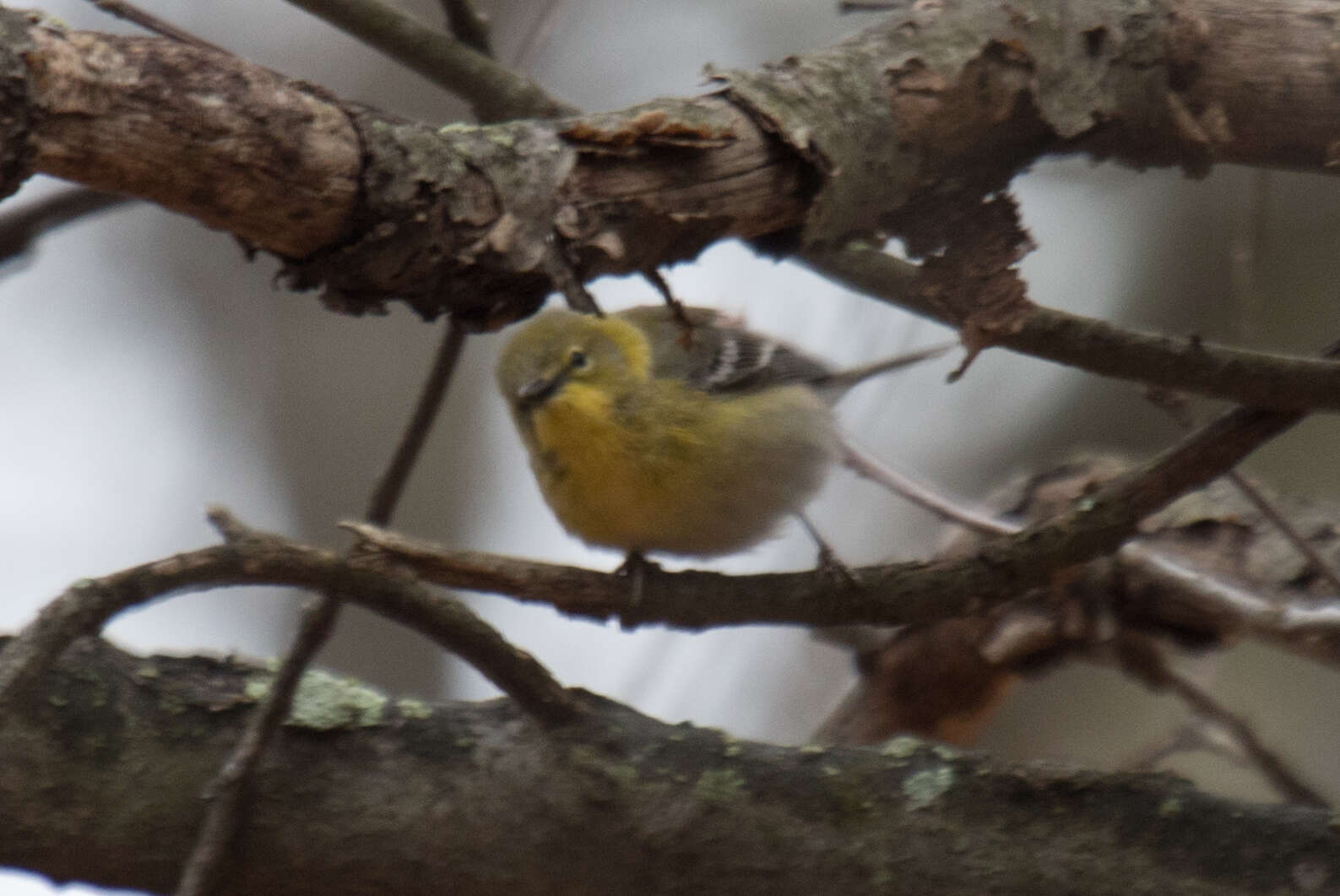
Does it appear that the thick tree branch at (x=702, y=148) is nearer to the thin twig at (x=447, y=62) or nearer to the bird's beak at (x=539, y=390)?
the thin twig at (x=447, y=62)

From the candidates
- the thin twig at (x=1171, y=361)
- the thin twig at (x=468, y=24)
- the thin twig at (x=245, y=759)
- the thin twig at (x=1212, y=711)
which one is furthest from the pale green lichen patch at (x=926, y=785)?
the thin twig at (x=468, y=24)

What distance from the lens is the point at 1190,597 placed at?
3096 millimetres

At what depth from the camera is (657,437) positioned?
3221mm

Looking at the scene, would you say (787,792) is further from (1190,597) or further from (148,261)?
(148,261)

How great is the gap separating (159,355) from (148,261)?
48cm

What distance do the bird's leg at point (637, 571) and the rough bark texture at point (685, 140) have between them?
0.62 meters

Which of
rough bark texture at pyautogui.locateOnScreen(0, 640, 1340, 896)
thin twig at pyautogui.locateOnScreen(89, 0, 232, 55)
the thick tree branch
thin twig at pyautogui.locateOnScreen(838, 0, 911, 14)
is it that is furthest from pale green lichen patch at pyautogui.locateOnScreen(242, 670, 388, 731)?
thin twig at pyautogui.locateOnScreen(838, 0, 911, 14)

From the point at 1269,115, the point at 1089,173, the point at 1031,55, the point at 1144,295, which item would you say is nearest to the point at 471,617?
the point at 1031,55

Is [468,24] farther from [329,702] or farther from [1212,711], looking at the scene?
[1212,711]

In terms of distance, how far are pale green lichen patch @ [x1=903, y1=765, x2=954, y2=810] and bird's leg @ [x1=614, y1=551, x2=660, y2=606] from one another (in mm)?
555

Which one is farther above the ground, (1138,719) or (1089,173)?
(1089,173)

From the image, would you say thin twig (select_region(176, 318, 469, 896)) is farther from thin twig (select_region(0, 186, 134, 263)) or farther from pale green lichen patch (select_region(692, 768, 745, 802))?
thin twig (select_region(0, 186, 134, 263))

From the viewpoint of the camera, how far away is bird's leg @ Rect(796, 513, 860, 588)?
2.43m

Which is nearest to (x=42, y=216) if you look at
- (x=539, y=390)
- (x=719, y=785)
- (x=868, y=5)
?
(x=539, y=390)
